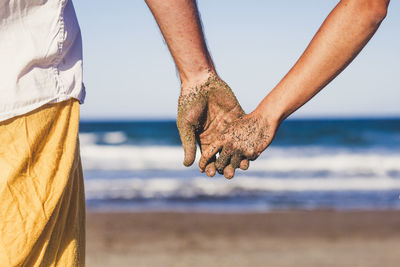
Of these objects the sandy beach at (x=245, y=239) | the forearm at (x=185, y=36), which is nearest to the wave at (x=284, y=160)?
the sandy beach at (x=245, y=239)

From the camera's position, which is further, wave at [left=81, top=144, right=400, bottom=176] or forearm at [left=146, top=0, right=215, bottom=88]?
wave at [left=81, top=144, right=400, bottom=176]

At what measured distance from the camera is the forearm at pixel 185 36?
56.2 inches

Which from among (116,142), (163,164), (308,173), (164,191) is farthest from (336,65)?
(116,142)

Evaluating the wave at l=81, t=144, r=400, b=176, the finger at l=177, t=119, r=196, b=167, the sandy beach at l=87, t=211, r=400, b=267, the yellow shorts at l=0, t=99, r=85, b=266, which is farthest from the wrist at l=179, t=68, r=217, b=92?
the wave at l=81, t=144, r=400, b=176

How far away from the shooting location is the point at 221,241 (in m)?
7.13

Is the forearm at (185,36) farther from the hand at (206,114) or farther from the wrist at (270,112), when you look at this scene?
the wrist at (270,112)

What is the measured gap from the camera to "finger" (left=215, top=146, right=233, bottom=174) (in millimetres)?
1605

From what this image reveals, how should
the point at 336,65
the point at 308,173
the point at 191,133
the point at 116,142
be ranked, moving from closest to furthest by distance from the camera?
the point at 336,65 < the point at 191,133 < the point at 308,173 < the point at 116,142

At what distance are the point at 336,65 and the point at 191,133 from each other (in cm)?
45

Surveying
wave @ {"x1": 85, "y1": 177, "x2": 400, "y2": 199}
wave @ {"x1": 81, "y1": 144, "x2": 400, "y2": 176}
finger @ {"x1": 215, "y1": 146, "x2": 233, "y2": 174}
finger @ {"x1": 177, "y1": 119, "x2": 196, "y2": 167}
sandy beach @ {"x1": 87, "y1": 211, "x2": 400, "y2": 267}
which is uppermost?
finger @ {"x1": 177, "y1": 119, "x2": 196, "y2": 167}

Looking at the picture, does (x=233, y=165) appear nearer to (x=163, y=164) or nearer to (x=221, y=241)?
(x=221, y=241)

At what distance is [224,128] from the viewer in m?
1.68

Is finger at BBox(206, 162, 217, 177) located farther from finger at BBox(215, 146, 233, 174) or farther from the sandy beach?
the sandy beach

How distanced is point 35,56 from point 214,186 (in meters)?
10.5
